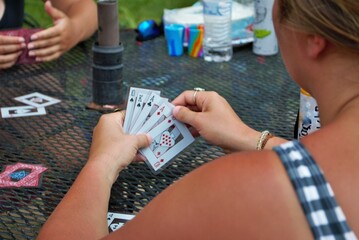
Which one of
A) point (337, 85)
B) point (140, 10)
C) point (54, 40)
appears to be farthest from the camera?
point (140, 10)

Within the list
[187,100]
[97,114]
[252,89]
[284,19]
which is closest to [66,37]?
[97,114]

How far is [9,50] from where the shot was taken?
6.53ft

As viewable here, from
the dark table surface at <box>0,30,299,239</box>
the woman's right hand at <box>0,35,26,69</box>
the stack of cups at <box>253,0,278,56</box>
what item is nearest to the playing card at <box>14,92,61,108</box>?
the dark table surface at <box>0,30,299,239</box>

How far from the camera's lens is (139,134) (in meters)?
1.38

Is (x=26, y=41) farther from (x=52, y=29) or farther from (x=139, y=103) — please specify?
(x=139, y=103)

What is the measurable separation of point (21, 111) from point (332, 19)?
1068 mm

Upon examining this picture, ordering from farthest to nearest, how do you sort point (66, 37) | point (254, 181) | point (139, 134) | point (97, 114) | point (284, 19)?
1. point (66, 37)
2. point (97, 114)
3. point (139, 134)
4. point (284, 19)
5. point (254, 181)

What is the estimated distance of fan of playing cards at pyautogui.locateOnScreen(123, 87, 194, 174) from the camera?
137cm

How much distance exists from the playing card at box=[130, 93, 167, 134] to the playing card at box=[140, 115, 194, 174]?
0.11ft

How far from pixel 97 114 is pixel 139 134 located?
0.36 metres

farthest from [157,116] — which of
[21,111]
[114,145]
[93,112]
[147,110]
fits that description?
[21,111]

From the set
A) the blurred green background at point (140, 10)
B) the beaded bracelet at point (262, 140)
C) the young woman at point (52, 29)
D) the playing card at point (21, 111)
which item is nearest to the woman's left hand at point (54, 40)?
the young woman at point (52, 29)

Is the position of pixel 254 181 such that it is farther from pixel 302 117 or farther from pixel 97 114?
pixel 97 114

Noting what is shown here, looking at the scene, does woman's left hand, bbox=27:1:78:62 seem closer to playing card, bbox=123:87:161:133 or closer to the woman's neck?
playing card, bbox=123:87:161:133
